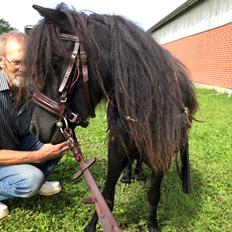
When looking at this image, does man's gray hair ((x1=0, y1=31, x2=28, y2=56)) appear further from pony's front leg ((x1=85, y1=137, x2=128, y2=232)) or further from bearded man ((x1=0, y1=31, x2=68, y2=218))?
pony's front leg ((x1=85, y1=137, x2=128, y2=232))

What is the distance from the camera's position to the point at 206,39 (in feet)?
50.5

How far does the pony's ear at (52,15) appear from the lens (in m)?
1.76

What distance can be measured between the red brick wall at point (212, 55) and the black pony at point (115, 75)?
10.7 metres

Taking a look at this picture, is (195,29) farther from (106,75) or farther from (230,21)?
(106,75)

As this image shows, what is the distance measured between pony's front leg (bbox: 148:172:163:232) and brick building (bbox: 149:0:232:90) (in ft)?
24.2

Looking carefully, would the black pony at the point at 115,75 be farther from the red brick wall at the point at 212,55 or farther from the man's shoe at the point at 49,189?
the red brick wall at the point at 212,55

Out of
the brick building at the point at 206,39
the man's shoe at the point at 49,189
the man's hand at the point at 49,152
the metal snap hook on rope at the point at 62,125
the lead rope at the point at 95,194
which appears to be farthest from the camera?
the brick building at the point at 206,39

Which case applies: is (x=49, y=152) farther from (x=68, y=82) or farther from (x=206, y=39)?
(x=206, y=39)

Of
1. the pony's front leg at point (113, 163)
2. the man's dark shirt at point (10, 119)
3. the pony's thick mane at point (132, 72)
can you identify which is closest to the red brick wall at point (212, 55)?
the man's dark shirt at point (10, 119)

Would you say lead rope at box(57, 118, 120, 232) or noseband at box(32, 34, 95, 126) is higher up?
noseband at box(32, 34, 95, 126)

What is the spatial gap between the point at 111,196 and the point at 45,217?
781 mm

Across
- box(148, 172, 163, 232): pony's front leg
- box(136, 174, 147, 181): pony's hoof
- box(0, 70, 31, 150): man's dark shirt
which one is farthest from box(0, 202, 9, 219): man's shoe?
box(136, 174, 147, 181): pony's hoof

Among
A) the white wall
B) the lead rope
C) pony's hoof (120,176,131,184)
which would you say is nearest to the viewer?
the lead rope

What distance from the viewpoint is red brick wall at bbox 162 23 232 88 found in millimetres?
12547
